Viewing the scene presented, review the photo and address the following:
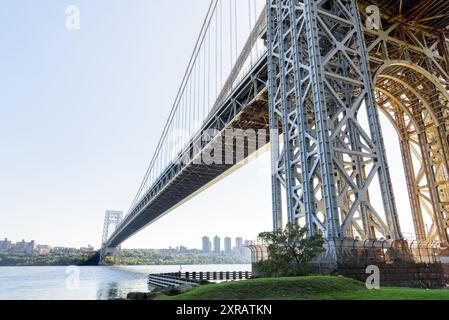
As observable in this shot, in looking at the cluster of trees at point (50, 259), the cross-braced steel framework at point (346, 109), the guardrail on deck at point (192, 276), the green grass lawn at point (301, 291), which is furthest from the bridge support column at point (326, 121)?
the cluster of trees at point (50, 259)

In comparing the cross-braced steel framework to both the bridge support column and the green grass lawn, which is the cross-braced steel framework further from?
the green grass lawn

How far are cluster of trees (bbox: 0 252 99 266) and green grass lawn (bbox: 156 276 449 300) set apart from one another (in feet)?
470

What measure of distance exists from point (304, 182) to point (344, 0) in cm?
1342

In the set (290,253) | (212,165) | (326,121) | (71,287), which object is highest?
(212,165)

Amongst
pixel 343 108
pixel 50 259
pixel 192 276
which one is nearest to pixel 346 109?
pixel 343 108

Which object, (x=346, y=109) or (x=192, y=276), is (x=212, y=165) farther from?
(x=346, y=109)

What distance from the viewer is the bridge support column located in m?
19.1

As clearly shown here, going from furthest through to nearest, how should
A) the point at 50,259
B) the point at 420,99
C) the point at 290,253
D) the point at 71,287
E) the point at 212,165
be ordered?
1. the point at 50,259
2. the point at 212,165
3. the point at 71,287
4. the point at 420,99
5. the point at 290,253

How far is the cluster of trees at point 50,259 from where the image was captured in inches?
5468

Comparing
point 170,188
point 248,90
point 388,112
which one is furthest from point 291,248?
point 170,188

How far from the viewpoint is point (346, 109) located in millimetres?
21094

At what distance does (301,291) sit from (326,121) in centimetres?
1060

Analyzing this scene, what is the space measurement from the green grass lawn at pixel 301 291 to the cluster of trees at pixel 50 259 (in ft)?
470

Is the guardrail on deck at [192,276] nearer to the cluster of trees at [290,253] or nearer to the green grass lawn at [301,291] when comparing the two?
the cluster of trees at [290,253]
